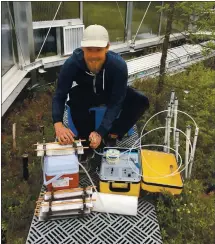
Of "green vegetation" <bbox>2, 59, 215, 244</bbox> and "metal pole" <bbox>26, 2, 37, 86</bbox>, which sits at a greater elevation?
"metal pole" <bbox>26, 2, 37, 86</bbox>

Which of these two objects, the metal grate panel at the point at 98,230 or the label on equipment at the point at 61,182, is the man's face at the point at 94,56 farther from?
the metal grate panel at the point at 98,230

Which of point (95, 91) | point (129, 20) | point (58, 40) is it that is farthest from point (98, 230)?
point (129, 20)

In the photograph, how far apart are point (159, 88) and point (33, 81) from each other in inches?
79.8

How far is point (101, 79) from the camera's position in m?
2.75

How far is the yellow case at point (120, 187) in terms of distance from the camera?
2547 mm

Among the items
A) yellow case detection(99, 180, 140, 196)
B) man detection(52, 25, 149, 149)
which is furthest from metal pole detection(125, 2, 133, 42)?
yellow case detection(99, 180, 140, 196)

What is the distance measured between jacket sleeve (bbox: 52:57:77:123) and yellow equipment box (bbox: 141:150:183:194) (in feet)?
2.95

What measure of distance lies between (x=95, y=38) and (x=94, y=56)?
0.46ft

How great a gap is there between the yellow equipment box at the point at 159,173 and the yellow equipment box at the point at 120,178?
9 centimetres

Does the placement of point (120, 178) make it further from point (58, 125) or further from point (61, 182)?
point (58, 125)

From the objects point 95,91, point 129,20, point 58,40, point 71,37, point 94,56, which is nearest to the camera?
point 94,56

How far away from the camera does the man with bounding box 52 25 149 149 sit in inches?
96.9

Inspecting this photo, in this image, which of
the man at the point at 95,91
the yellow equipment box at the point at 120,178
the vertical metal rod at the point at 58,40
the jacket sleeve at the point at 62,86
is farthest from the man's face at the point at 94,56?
the vertical metal rod at the point at 58,40

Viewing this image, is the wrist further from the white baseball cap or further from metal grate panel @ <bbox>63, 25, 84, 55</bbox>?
metal grate panel @ <bbox>63, 25, 84, 55</bbox>
